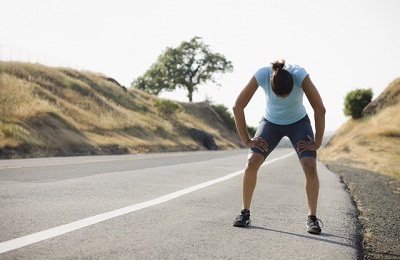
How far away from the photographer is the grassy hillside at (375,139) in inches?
847

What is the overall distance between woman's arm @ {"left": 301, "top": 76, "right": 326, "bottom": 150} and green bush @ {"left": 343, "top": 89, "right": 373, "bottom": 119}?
40.9 meters

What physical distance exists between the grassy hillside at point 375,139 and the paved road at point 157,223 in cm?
1026

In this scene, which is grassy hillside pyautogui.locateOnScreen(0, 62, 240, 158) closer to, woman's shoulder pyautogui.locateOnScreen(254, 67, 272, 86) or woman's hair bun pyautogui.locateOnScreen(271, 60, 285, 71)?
woman's shoulder pyautogui.locateOnScreen(254, 67, 272, 86)

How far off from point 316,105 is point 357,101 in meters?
41.6

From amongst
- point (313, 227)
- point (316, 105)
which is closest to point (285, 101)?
point (316, 105)

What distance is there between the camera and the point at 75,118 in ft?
105

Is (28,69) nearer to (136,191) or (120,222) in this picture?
(136,191)

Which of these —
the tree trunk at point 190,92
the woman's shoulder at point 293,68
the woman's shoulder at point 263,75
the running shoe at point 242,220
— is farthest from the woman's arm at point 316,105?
the tree trunk at point 190,92

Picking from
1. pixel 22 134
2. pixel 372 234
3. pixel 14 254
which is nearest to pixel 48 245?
pixel 14 254

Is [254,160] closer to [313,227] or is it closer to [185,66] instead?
[313,227]

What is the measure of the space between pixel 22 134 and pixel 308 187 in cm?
1863

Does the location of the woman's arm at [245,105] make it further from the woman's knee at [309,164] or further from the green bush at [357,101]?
the green bush at [357,101]

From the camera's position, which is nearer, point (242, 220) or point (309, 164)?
point (242, 220)

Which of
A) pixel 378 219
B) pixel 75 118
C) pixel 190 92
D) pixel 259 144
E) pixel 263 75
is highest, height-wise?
pixel 190 92
